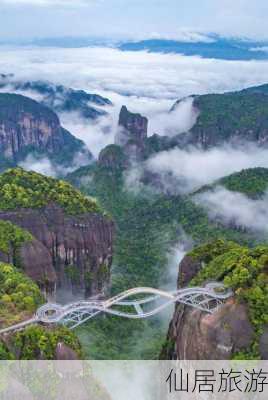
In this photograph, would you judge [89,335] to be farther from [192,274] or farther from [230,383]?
[230,383]

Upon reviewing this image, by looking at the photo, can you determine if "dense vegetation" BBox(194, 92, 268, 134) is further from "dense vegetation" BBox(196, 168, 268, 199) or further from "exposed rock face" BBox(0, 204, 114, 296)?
"exposed rock face" BBox(0, 204, 114, 296)

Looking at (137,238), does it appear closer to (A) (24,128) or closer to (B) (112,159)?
(B) (112,159)

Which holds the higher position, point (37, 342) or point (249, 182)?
point (37, 342)

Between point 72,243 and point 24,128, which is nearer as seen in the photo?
point 72,243

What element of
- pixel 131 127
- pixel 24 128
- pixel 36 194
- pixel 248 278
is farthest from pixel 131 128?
pixel 248 278

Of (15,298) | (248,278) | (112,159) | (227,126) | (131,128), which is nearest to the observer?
(248,278)

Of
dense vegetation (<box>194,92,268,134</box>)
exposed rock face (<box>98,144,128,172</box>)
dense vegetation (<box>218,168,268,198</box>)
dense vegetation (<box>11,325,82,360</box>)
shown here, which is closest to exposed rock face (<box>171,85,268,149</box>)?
dense vegetation (<box>194,92,268,134</box>)

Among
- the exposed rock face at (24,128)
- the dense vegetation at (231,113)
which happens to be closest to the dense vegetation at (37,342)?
the dense vegetation at (231,113)
